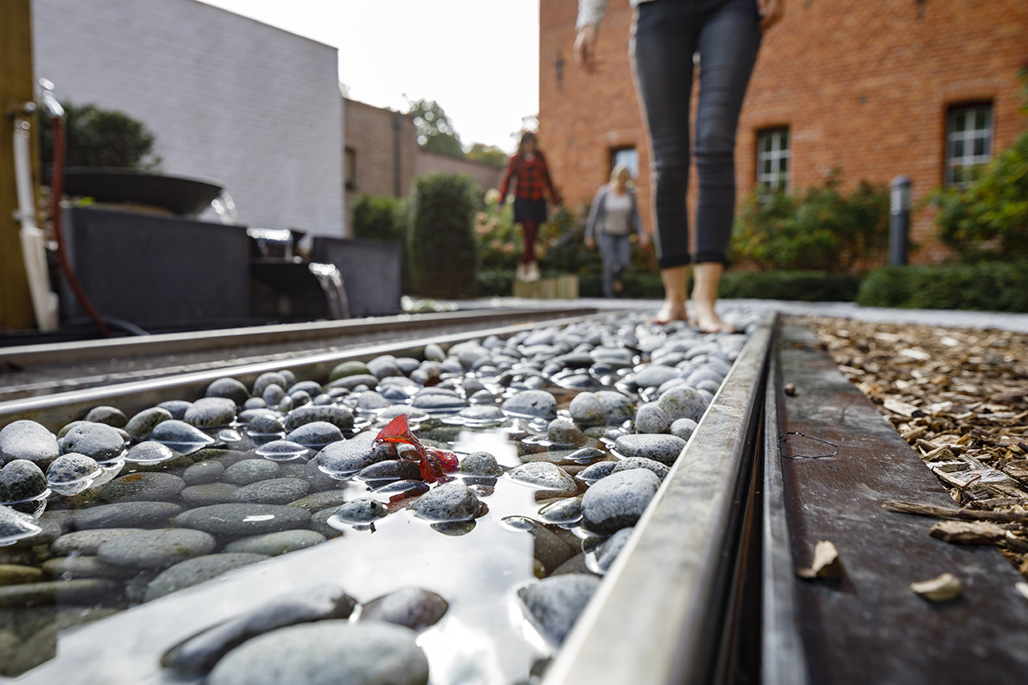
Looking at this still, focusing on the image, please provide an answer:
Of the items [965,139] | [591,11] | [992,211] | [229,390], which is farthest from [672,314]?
[965,139]

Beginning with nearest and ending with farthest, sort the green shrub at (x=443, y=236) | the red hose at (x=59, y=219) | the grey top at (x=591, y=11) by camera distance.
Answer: the red hose at (x=59, y=219)
the grey top at (x=591, y=11)
the green shrub at (x=443, y=236)

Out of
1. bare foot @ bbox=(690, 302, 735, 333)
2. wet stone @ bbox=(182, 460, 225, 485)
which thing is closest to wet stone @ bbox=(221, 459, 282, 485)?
wet stone @ bbox=(182, 460, 225, 485)

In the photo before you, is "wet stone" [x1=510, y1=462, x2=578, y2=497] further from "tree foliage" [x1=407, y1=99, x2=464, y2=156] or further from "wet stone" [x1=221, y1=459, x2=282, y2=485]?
"tree foliage" [x1=407, y1=99, x2=464, y2=156]

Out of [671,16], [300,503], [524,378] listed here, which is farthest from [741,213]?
[300,503]

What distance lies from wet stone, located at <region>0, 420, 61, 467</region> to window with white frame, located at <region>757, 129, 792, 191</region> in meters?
11.6

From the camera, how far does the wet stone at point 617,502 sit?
0.68m

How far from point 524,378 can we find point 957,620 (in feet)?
4.45

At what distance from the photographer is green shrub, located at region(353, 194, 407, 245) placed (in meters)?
13.4

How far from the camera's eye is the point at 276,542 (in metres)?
0.66

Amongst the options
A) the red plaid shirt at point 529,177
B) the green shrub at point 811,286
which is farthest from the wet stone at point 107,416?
the green shrub at point 811,286

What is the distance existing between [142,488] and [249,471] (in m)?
0.13

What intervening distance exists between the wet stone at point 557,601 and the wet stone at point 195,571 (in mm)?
280

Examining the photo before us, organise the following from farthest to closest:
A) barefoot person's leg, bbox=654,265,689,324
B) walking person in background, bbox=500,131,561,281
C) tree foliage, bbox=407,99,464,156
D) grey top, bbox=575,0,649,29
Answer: tree foliage, bbox=407,99,464,156
walking person in background, bbox=500,131,561,281
barefoot person's leg, bbox=654,265,689,324
grey top, bbox=575,0,649,29

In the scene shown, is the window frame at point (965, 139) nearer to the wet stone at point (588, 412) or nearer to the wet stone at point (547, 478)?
the wet stone at point (588, 412)
